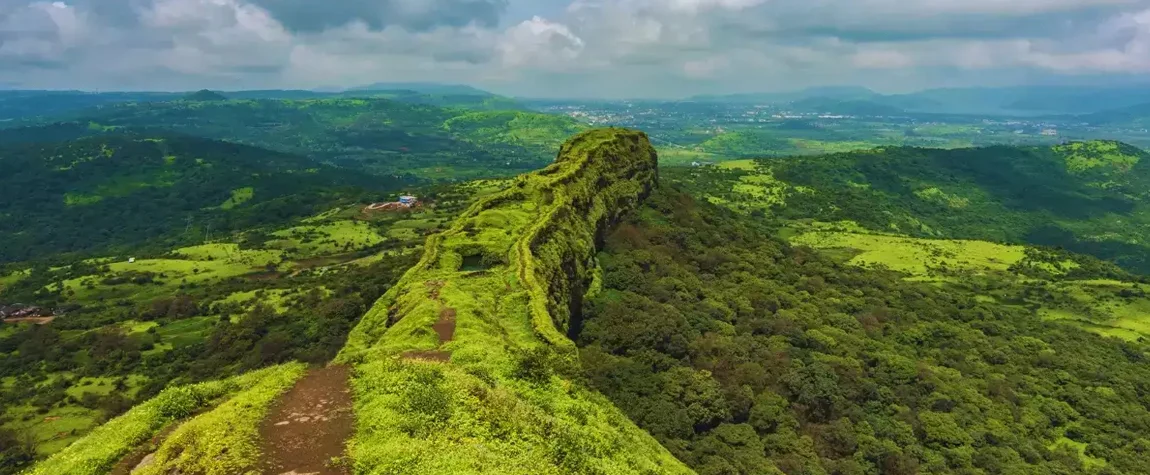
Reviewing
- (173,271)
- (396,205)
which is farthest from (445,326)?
(396,205)

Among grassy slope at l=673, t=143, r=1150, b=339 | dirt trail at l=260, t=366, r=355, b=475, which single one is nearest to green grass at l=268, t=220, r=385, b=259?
grassy slope at l=673, t=143, r=1150, b=339

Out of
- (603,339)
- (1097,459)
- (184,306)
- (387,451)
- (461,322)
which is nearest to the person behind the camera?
(387,451)

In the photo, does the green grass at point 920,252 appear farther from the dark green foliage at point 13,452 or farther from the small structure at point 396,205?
the dark green foliage at point 13,452

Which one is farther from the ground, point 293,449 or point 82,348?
point 293,449

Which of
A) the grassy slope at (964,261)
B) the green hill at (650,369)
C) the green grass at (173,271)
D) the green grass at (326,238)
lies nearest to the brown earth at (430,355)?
the green hill at (650,369)

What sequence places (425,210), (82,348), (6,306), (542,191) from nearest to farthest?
(542,191) < (82,348) < (6,306) < (425,210)

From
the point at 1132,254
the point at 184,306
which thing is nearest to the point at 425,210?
the point at 184,306

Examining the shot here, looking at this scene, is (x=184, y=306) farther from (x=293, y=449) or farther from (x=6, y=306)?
A: (x=293, y=449)

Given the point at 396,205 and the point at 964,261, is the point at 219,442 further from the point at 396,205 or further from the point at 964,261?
the point at 396,205
